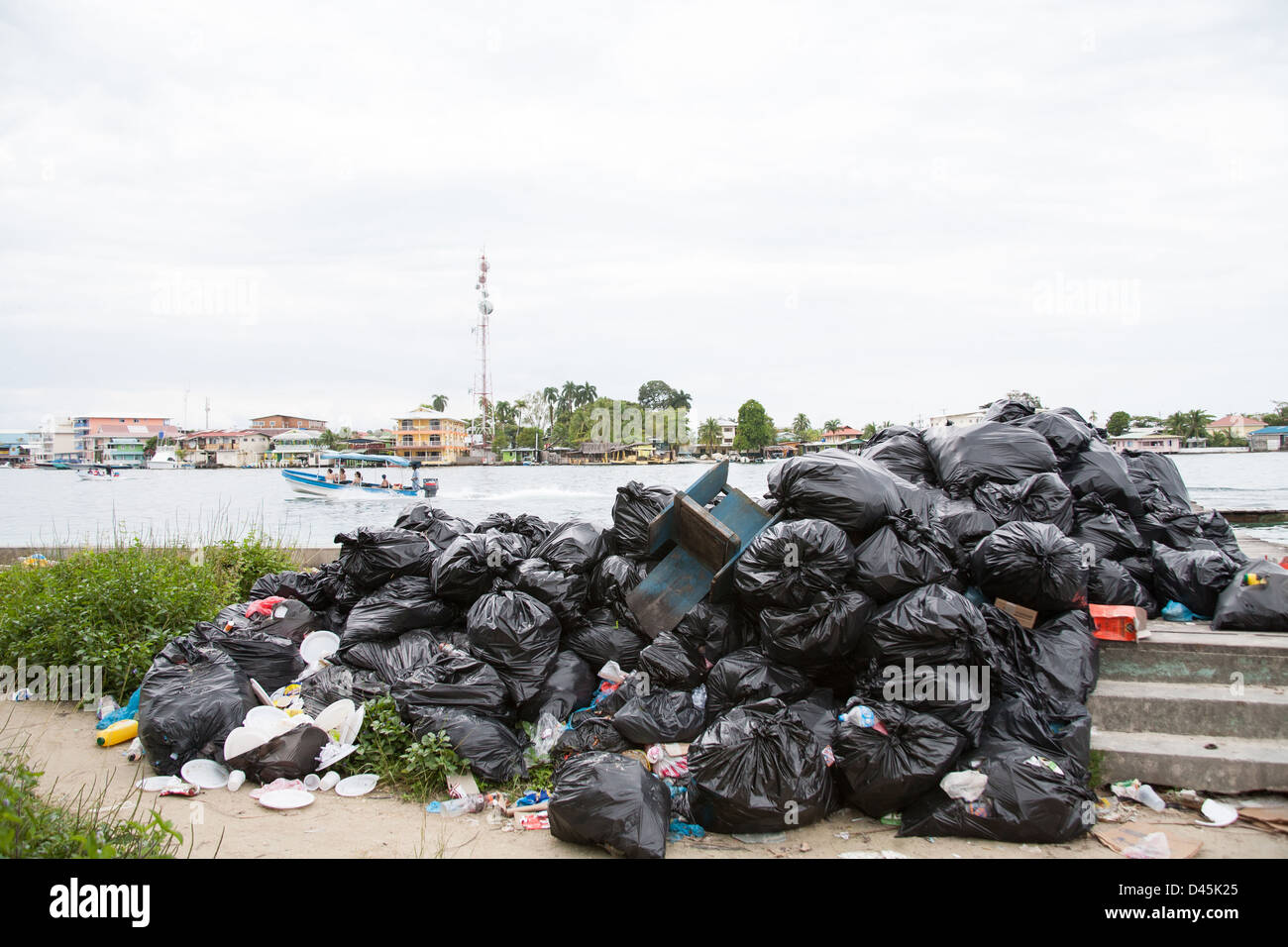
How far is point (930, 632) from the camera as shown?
9.72 feet

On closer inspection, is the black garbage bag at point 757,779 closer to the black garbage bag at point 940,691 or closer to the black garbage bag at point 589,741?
the black garbage bag at point 940,691

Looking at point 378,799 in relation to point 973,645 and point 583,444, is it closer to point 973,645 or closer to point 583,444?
point 973,645

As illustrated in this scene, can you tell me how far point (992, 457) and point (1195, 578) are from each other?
1.22 meters

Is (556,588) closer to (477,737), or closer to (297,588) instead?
(477,737)

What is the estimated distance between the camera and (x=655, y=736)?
3.31m

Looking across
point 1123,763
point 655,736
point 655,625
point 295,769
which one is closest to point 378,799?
point 295,769

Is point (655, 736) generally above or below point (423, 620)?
below

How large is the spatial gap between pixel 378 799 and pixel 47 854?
135 centimetres

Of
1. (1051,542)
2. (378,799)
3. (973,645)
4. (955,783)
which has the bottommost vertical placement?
(378,799)

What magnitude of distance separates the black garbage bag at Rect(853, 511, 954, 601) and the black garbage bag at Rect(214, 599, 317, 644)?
329 cm

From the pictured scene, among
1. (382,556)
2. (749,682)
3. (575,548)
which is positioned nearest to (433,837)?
(749,682)

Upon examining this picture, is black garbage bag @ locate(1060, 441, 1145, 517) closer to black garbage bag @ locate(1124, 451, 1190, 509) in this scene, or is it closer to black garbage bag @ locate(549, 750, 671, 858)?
black garbage bag @ locate(1124, 451, 1190, 509)

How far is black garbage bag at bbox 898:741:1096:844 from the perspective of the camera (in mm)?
2641

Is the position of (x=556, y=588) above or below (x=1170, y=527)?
below
